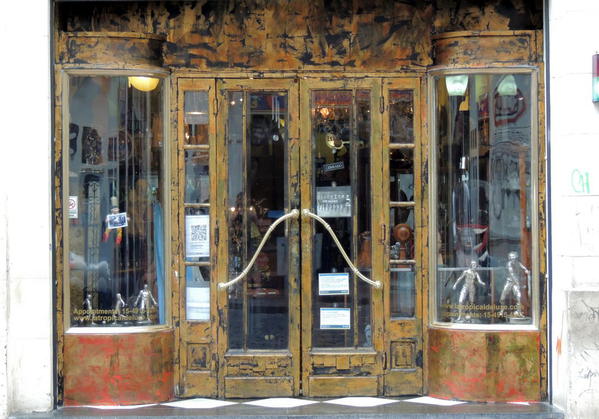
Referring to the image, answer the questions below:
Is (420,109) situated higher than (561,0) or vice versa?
(561,0)

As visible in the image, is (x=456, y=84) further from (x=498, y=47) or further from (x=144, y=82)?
(x=144, y=82)

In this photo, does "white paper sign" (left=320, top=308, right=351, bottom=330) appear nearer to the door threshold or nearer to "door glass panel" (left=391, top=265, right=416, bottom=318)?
"door glass panel" (left=391, top=265, right=416, bottom=318)

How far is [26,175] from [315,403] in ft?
10.2

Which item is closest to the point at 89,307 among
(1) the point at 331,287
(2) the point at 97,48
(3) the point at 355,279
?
(1) the point at 331,287

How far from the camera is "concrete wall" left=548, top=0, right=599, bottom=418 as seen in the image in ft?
28.0

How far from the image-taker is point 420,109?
9195mm

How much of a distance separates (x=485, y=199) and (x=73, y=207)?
11.8ft

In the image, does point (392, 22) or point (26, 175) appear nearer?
point (26, 175)

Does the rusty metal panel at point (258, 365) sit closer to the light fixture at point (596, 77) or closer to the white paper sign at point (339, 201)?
the white paper sign at point (339, 201)

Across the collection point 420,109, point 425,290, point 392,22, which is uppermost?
point 392,22

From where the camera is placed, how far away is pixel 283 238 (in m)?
9.21

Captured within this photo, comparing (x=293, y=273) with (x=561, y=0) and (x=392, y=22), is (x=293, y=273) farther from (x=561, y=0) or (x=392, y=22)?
(x=561, y=0)

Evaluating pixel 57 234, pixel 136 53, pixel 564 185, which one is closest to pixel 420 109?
pixel 564 185

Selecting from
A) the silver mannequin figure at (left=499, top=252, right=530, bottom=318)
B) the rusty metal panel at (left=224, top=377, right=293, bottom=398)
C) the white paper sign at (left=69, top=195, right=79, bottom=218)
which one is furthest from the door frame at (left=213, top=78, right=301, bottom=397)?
the silver mannequin figure at (left=499, top=252, right=530, bottom=318)
